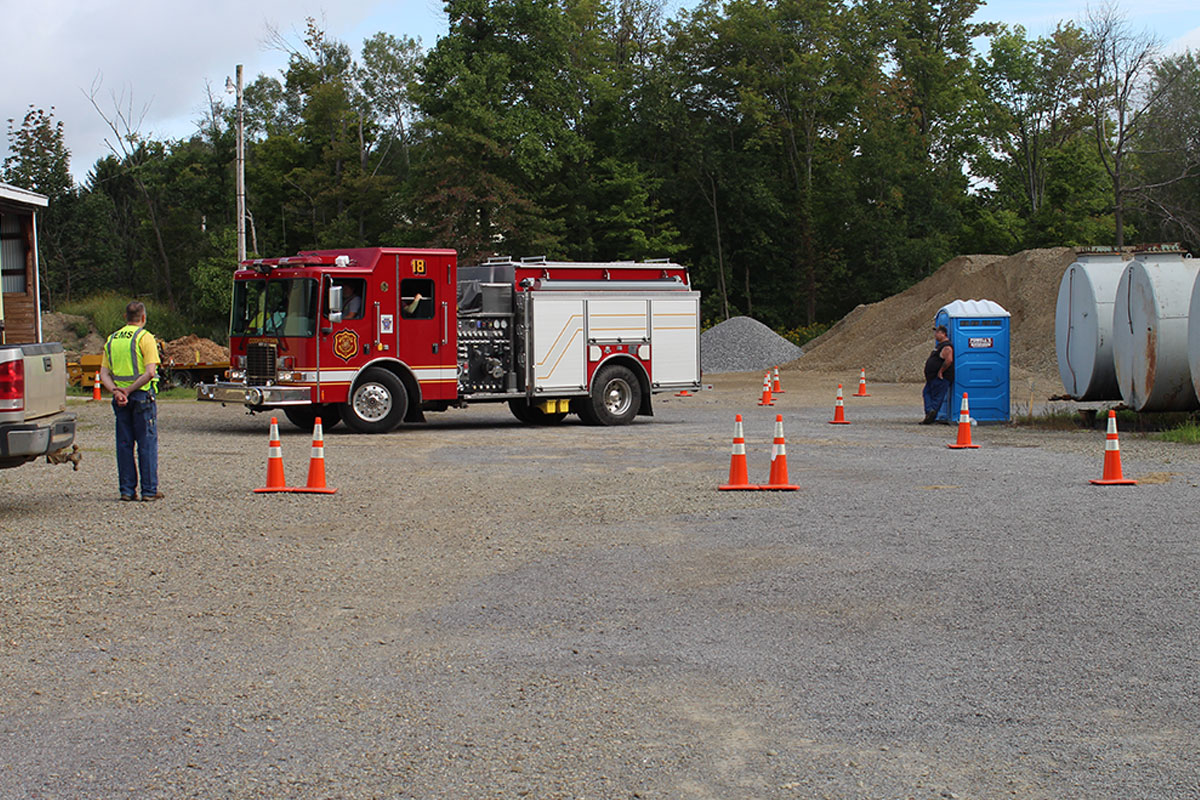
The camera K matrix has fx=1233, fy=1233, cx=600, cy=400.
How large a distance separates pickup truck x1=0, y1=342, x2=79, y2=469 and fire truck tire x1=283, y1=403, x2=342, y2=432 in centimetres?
1081

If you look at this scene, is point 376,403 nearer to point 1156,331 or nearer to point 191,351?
point 1156,331

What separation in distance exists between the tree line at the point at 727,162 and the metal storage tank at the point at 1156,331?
36.9 metres

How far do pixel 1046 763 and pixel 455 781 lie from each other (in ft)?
7.82

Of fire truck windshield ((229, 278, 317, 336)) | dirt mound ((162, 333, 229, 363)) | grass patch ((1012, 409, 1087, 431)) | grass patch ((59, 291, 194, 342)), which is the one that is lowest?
grass patch ((1012, 409, 1087, 431))

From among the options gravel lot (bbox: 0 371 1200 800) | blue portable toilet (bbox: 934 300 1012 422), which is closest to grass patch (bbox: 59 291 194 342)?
blue portable toilet (bbox: 934 300 1012 422)

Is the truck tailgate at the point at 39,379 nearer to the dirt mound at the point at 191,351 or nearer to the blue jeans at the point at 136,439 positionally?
the blue jeans at the point at 136,439

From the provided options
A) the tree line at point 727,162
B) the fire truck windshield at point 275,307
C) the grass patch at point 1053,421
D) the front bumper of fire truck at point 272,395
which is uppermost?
the tree line at point 727,162

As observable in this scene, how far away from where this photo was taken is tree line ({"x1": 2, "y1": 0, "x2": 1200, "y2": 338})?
60.7 m

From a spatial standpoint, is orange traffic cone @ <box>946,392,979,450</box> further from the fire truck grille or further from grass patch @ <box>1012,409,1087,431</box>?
the fire truck grille

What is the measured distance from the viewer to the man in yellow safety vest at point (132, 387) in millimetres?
12430

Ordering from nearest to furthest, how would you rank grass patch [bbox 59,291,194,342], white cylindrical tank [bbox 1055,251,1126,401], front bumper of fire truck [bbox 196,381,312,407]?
front bumper of fire truck [bbox 196,381,312,407] → white cylindrical tank [bbox 1055,251,1126,401] → grass patch [bbox 59,291,194,342]

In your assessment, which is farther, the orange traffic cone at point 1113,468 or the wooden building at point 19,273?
the wooden building at point 19,273

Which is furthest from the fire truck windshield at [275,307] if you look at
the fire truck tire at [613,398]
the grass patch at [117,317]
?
the grass patch at [117,317]

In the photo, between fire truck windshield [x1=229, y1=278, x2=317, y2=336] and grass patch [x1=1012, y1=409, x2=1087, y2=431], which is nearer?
fire truck windshield [x1=229, y1=278, x2=317, y2=336]
